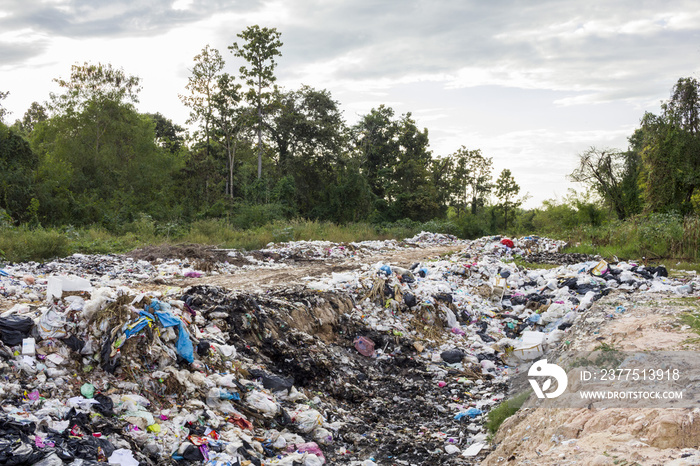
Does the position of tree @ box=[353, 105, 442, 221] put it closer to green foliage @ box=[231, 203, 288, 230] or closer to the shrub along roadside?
green foliage @ box=[231, 203, 288, 230]

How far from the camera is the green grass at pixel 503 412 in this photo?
4.16 m

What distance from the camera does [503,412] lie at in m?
4.27

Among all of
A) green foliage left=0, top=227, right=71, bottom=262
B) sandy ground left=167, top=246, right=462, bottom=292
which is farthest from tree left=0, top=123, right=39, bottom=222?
sandy ground left=167, top=246, right=462, bottom=292

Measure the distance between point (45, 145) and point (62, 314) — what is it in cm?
1986

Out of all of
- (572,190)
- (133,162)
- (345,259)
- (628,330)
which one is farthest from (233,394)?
(572,190)

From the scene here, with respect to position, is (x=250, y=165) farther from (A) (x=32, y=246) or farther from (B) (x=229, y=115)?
(A) (x=32, y=246)

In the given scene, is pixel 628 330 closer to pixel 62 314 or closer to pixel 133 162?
pixel 62 314

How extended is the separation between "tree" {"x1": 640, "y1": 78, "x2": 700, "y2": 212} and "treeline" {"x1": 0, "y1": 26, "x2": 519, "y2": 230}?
34.9ft

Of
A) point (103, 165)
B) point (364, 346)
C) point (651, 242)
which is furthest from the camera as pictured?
point (103, 165)

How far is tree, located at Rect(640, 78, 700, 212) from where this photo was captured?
65.7 feet

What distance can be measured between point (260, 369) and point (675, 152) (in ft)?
70.2

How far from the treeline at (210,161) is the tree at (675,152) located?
10632 mm

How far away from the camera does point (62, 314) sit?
4.16 meters

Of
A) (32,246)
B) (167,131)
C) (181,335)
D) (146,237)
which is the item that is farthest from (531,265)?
(167,131)
